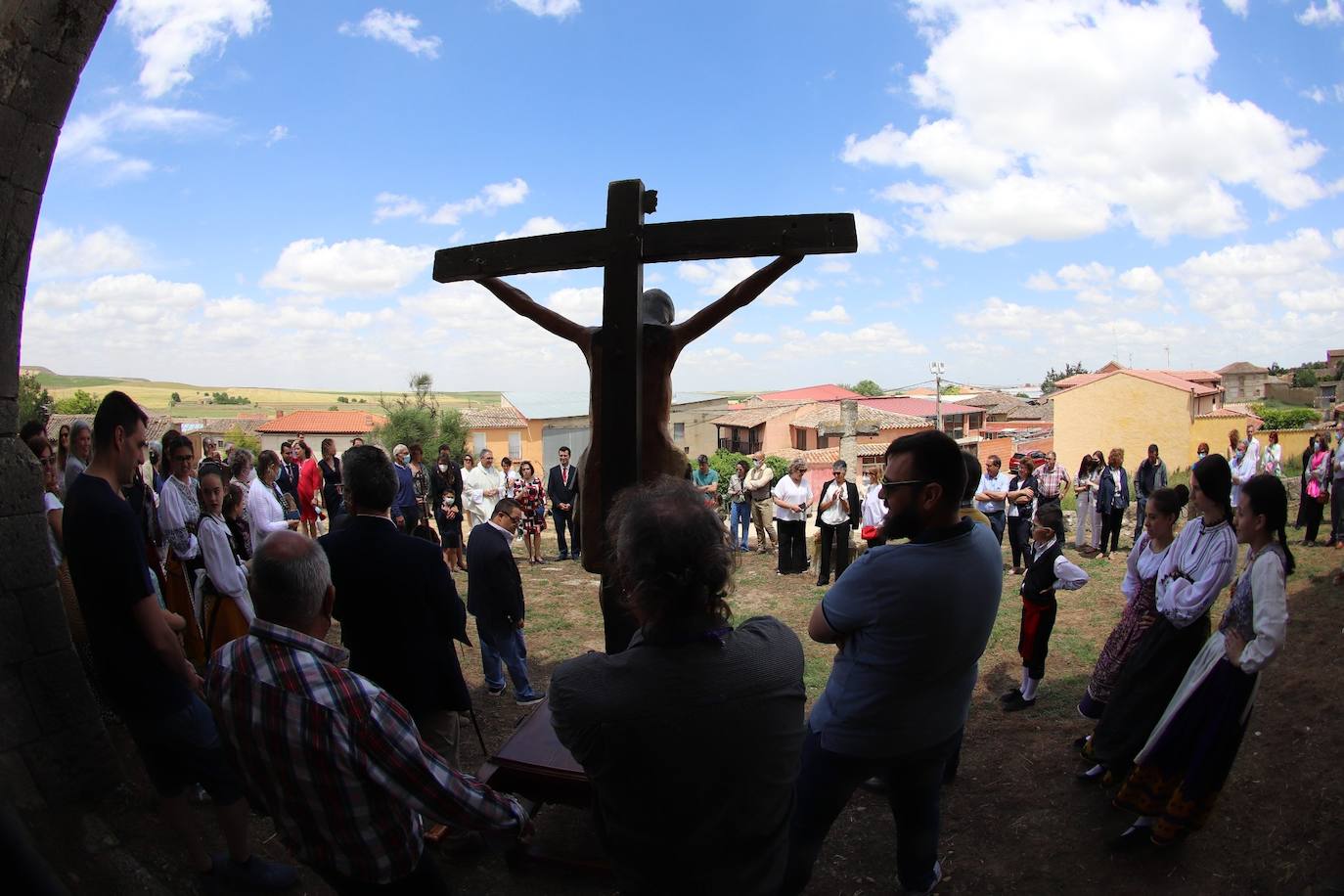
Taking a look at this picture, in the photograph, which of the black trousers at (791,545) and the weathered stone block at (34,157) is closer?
the weathered stone block at (34,157)

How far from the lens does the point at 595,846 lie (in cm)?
331

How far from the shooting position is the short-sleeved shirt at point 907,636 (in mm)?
2270

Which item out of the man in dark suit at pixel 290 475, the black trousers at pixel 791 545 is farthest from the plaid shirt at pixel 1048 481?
the man in dark suit at pixel 290 475

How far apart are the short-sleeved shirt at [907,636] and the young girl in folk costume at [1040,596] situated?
2758 millimetres

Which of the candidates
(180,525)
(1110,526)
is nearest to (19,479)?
(180,525)

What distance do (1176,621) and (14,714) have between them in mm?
4757

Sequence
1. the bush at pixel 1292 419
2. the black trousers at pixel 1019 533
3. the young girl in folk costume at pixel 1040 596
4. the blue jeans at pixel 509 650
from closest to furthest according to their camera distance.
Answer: the young girl in folk costume at pixel 1040 596 < the blue jeans at pixel 509 650 < the black trousers at pixel 1019 533 < the bush at pixel 1292 419

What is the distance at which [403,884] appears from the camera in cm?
187

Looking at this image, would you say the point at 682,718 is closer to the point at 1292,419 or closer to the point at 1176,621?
the point at 1176,621

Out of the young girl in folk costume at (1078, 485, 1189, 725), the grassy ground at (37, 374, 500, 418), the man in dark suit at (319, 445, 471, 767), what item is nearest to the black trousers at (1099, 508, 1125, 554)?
the young girl in folk costume at (1078, 485, 1189, 725)

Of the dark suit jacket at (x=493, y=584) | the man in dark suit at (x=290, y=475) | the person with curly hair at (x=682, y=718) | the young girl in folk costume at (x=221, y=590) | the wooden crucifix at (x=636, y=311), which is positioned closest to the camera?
the person with curly hair at (x=682, y=718)

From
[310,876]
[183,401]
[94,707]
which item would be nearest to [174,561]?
[94,707]

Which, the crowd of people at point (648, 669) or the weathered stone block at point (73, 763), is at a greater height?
the crowd of people at point (648, 669)

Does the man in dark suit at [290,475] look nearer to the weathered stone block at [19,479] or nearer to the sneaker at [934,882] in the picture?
the weathered stone block at [19,479]
